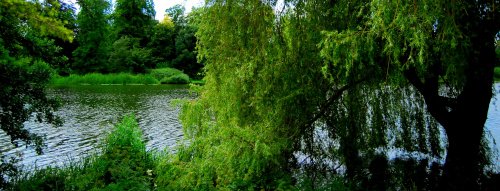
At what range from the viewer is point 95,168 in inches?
320

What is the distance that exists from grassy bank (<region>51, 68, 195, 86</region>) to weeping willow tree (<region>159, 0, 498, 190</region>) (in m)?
37.9

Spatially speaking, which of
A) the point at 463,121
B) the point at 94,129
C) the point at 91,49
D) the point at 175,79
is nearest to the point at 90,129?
the point at 94,129

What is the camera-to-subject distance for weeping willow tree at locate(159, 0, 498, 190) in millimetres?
4953

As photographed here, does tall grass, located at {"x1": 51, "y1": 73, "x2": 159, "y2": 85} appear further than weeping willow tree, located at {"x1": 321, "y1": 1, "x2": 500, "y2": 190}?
Yes

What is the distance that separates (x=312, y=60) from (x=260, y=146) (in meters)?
1.46

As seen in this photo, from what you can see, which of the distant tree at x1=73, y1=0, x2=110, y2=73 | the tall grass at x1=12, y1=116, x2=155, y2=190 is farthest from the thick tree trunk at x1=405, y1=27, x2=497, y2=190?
the distant tree at x1=73, y1=0, x2=110, y2=73

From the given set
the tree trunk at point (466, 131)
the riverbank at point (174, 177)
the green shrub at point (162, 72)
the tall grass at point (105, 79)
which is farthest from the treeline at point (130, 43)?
the tree trunk at point (466, 131)

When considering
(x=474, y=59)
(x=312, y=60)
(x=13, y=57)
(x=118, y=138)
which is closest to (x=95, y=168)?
(x=118, y=138)

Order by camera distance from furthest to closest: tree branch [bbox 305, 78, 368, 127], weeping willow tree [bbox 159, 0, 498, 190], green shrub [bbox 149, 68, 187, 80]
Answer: green shrub [bbox 149, 68, 187, 80], tree branch [bbox 305, 78, 368, 127], weeping willow tree [bbox 159, 0, 498, 190]

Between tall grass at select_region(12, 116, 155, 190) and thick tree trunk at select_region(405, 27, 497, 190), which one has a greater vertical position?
thick tree trunk at select_region(405, 27, 497, 190)

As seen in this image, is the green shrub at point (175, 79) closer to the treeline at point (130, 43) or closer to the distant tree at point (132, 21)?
the treeline at point (130, 43)

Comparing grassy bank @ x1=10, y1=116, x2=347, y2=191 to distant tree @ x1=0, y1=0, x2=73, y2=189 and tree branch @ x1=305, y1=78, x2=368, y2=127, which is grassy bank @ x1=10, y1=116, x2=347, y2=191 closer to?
distant tree @ x1=0, y1=0, x2=73, y2=189

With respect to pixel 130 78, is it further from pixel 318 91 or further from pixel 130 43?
pixel 318 91

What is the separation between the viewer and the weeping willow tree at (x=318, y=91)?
495 centimetres
